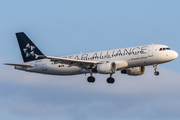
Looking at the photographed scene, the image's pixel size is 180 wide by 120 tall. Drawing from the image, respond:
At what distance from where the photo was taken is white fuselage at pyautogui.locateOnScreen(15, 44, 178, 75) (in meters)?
57.4

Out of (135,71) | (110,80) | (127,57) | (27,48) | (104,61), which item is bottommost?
(110,80)

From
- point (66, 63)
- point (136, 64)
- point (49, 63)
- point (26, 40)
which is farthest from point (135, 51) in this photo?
point (26, 40)

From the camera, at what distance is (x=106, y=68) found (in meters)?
57.7

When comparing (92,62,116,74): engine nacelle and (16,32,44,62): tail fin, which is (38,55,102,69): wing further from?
(16,32,44,62): tail fin

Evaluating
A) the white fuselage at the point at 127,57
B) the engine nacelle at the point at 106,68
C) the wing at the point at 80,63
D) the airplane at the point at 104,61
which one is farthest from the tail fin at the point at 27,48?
the engine nacelle at the point at 106,68

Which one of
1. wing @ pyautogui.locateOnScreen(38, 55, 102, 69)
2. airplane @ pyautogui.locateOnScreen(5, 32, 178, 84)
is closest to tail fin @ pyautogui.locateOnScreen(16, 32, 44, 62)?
airplane @ pyautogui.locateOnScreen(5, 32, 178, 84)

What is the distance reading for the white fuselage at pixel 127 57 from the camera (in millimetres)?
57406

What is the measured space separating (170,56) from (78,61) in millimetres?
13427

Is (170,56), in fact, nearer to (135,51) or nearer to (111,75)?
(135,51)

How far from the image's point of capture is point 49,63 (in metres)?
63.9

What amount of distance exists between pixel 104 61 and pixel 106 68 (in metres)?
2.53

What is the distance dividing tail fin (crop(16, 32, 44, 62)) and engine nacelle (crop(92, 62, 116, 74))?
41.3 feet

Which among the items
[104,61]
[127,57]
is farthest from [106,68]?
[127,57]

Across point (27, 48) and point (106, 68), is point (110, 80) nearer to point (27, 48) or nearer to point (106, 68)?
point (106, 68)
